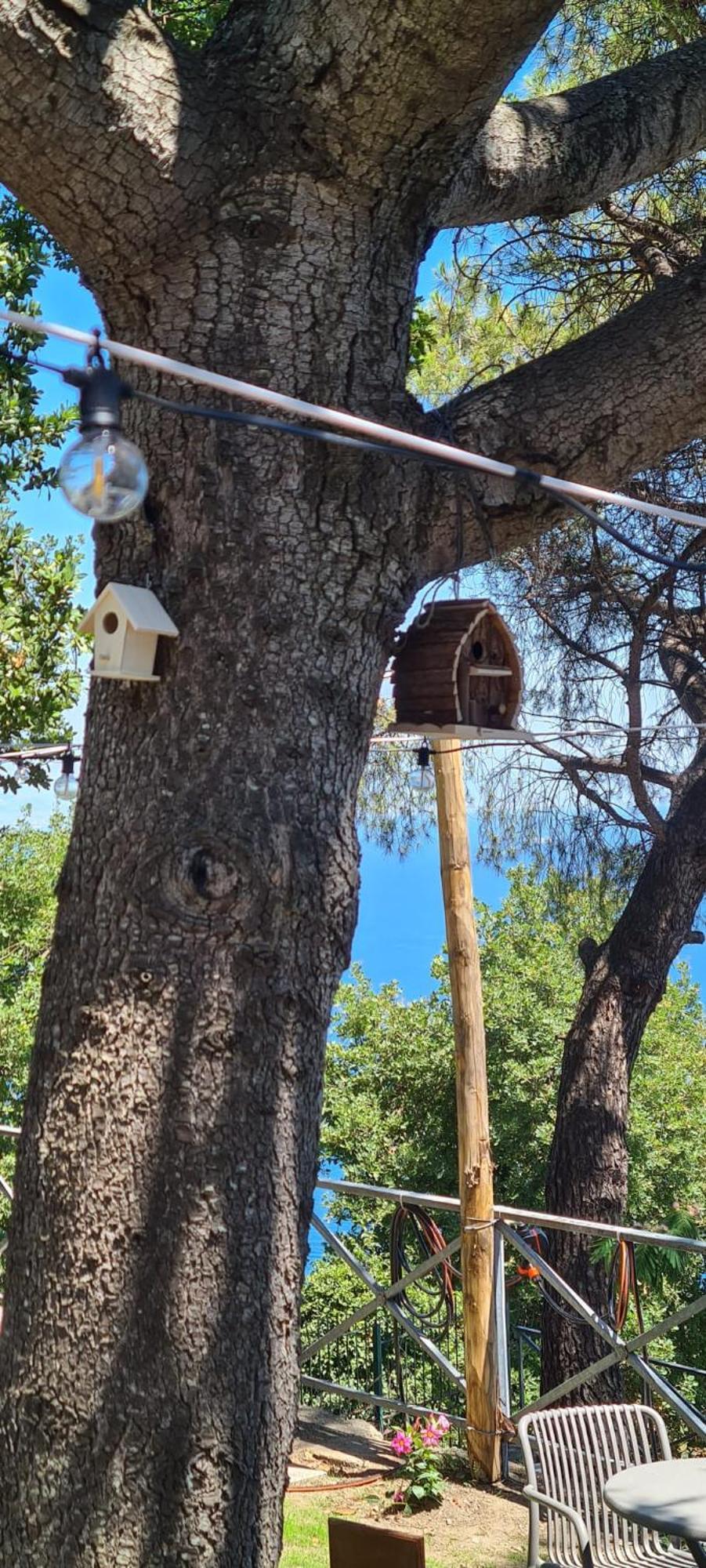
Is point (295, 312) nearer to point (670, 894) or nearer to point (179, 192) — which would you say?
point (179, 192)

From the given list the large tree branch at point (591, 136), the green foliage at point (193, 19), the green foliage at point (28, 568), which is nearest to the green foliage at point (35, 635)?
the green foliage at point (28, 568)

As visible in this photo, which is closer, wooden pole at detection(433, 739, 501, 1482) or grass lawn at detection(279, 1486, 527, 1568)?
grass lawn at detection(279, 1486, 527, 1568)

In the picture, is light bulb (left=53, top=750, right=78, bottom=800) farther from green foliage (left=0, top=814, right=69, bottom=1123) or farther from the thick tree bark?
green foliage (left=0, top=814, right=69, bottom=1123)

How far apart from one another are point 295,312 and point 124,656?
27.1 inches

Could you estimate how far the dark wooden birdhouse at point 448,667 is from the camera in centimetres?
300

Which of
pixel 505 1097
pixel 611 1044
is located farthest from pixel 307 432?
pixel 505 1097

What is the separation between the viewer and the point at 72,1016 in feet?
7.27

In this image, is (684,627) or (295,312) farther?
(684,627)

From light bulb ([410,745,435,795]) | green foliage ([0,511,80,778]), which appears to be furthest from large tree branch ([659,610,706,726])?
green foliage ([0,511,80,778])

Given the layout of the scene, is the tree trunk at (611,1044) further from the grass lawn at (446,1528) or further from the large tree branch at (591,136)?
the large tree branch at (591,136)

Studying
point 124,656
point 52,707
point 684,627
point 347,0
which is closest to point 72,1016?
point 124,656

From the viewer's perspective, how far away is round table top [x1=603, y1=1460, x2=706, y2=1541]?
10.6 feet

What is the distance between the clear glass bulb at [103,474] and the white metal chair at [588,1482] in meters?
2.92

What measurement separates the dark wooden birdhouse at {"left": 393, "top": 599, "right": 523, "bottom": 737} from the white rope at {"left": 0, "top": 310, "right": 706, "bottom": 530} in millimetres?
462
